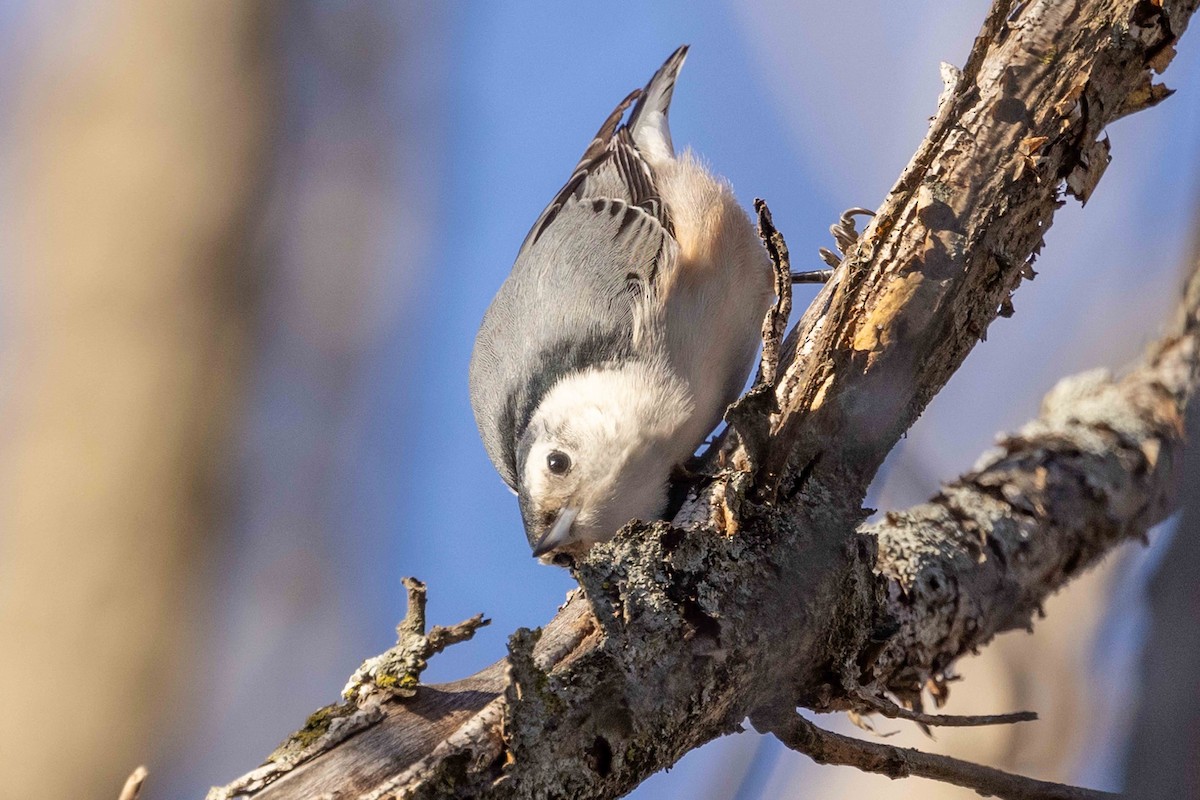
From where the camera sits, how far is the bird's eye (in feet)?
7.08

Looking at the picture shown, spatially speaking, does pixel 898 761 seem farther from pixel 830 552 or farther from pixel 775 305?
pixel 775 305

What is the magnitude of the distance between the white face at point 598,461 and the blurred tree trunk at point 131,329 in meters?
0.91

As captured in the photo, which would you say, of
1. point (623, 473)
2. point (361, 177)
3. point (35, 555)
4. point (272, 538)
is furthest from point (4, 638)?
point (623, 473)

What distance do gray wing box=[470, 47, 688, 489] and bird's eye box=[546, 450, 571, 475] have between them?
20 cm

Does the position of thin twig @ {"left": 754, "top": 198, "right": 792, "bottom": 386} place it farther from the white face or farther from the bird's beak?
the bird's beak

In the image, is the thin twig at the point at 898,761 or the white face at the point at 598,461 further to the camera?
the white face at the point at 598,461

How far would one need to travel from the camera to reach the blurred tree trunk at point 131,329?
2.45m

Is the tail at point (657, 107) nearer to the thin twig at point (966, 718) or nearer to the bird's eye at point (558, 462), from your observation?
the bird's eye at point (558, 462)

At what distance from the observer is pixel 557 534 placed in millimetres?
2057

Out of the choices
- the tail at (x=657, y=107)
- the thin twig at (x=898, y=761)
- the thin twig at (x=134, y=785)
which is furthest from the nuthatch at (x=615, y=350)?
the thin twig at (x=134, y=785)

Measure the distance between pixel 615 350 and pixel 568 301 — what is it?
194 mm

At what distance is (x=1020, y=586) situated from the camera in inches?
77.7

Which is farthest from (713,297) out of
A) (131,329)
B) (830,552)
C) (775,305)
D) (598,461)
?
(131,329)

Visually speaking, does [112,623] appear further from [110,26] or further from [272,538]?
[110,26]
